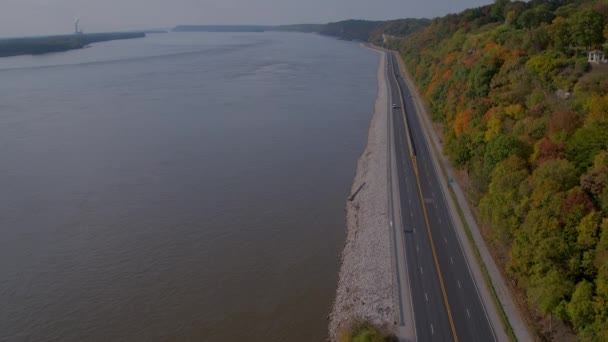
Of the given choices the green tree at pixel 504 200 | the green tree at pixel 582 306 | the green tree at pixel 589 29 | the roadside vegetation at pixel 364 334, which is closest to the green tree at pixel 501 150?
the green tree at pixel 504 200

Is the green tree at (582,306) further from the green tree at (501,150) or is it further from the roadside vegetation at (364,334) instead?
the green tree at (501,150)

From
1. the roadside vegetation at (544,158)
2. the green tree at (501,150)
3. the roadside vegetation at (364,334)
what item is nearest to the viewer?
the roadside vegetation at (364,334)

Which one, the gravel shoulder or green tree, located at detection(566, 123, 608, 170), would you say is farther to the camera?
green tree, located at detection(566, 123, 608, 170)

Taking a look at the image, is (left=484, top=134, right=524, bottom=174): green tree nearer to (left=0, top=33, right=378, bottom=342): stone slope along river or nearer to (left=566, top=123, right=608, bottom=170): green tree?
(left=566, top=123, right=608, bottom=170): green tree

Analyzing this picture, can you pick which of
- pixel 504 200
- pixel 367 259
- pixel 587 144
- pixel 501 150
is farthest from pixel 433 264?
pixel 587 144

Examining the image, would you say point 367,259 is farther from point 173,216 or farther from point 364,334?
point 173,216

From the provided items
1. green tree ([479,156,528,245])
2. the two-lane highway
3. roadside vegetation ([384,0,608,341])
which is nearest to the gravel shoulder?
the two-lane highway

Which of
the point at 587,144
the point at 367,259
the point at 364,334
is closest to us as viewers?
the point at 364,334
